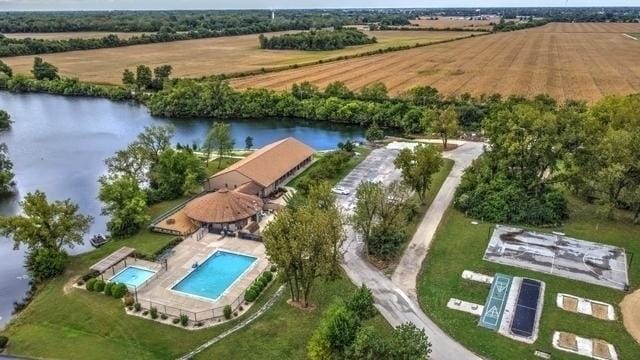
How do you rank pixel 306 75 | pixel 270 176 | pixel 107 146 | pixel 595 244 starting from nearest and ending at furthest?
pixel 595 244 → pixel 270 176 → pixel 107 146 → pixel 306 75

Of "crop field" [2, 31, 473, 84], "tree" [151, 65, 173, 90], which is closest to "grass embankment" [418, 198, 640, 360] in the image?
"tree" [151, 65, 173, 90]

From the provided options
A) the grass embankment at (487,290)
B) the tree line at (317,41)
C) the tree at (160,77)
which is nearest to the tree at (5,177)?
the grass embankment at (487,290)

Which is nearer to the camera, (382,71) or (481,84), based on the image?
(481,84)

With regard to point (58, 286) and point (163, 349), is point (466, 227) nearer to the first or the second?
point (163, 349)

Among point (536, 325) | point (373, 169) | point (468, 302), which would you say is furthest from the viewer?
point (373, 169)

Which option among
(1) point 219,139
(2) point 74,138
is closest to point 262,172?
(1) point 219,139

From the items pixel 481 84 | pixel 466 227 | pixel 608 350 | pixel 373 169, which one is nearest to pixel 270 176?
pixel 373 169

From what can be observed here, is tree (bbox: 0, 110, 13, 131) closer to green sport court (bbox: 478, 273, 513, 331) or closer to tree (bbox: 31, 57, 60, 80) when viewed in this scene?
tree (bbox: 31, 57, 60, 80)
